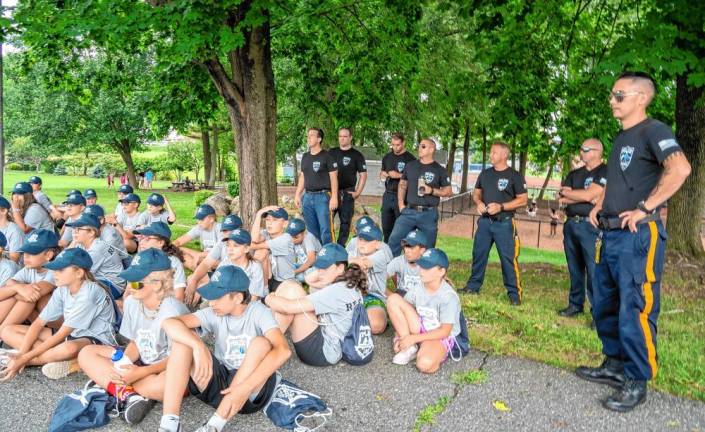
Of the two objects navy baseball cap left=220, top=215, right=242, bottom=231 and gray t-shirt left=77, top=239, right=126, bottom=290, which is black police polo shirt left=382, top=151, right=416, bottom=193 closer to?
navy baseball cap left=220, top=215, right=242, bottom=231

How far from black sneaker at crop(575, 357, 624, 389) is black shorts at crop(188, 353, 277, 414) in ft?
8.21

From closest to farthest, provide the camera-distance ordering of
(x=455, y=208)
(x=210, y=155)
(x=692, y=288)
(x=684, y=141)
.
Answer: (x=692, y=288), (x=684, y=141), (x=455, y=208), (x=210, y=155)

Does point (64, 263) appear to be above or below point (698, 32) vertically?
below

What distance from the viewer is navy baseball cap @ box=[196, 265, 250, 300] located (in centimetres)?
370

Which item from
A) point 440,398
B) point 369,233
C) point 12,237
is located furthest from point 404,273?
point 12,237

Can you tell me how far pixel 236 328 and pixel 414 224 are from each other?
12.6 ft

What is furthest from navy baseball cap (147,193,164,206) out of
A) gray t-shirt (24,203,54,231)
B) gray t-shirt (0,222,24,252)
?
gray t-shirt (0,222,24,252)

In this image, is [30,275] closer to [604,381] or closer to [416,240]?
[416,240]

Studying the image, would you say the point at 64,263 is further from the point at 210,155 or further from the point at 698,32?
the point at 210,155

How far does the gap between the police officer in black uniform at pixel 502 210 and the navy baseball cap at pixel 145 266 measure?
3.89 metres

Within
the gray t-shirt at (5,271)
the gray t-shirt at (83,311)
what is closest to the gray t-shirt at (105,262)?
the gray t-shirt at (5,271)

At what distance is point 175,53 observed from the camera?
6578 millimetres

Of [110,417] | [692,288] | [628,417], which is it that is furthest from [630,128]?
[692,288]

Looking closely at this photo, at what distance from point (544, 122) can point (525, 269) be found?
103 inches
